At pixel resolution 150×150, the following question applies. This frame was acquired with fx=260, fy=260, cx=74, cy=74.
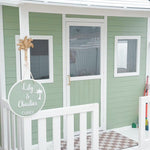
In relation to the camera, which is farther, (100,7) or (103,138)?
(103,138)

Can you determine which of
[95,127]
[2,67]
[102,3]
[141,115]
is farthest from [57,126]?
[102,3]

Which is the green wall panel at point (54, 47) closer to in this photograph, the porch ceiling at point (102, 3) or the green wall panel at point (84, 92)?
the green wall panel at point (84, 92)

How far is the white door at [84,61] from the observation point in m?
4.41

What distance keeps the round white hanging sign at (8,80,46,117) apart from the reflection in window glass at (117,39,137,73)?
8.37 feet

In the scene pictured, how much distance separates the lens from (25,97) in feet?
8.89

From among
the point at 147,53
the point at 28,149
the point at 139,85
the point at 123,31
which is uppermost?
the point at 123,31

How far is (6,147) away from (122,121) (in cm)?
238

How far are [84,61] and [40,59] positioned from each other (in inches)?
33.2

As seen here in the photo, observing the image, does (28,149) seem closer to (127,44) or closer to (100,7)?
(100,7)

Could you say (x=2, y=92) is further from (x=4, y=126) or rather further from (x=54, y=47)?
(x=54, y=47)

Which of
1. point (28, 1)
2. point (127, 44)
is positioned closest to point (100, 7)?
point (28, 1)

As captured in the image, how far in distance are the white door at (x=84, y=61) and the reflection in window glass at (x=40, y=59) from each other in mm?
381

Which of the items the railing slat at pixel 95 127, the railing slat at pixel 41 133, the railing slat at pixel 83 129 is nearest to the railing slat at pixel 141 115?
the railing slat at pixel 95 127

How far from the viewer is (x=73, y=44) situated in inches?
175
